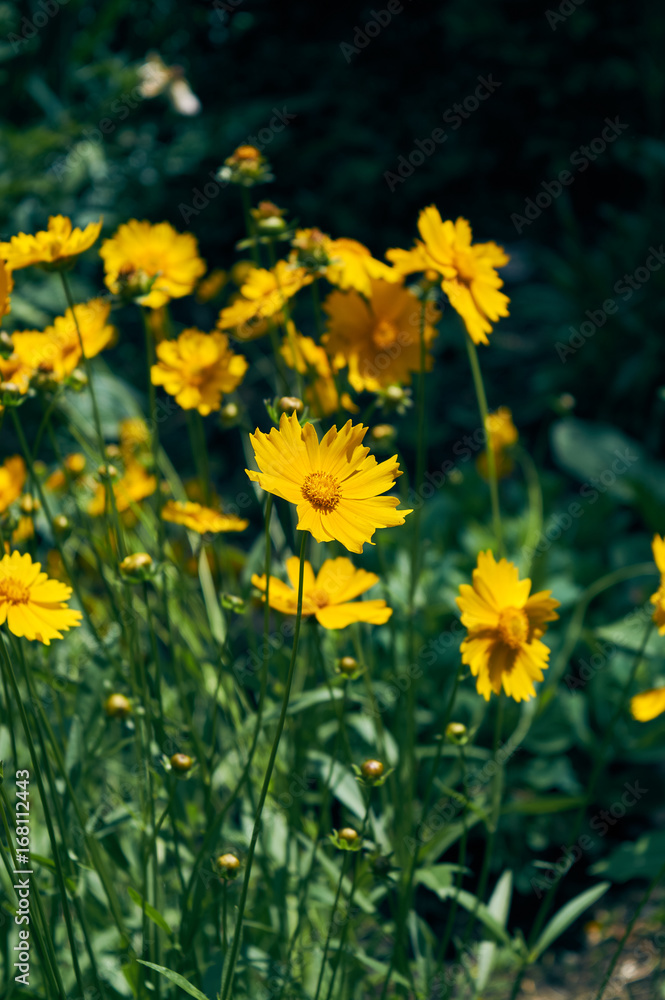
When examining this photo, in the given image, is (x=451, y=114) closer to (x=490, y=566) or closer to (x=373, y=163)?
(x=373, y=163)

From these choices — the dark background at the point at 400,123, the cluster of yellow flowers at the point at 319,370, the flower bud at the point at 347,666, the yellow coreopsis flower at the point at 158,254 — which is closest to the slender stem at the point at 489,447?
the cluster of yellow flowers at the point at 319,370

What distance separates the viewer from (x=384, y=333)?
42.5 inches

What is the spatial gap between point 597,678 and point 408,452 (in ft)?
3.58

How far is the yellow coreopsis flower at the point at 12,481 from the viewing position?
1.08 meters

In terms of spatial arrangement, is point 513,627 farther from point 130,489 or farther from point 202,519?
point 130,489

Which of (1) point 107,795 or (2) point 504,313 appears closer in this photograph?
(2) point 504,313

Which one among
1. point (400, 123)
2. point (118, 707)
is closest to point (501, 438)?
point (118, 707)

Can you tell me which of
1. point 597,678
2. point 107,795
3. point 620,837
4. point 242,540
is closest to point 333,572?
point 107,795

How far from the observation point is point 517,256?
3.25m

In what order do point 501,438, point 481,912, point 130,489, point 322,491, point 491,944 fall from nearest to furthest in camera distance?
point 322,491 < point 481,912 < point 491,944 < point 130,489 < point 501,438

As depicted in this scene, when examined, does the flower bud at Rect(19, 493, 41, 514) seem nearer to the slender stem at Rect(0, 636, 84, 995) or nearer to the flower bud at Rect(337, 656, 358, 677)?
the slender stem at Rect(0, 636, 84, 995)

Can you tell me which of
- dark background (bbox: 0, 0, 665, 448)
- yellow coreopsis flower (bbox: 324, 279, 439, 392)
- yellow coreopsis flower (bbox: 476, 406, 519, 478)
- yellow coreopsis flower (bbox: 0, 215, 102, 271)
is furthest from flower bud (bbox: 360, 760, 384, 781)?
dark background (bbox: 0, 0, 665, 448)

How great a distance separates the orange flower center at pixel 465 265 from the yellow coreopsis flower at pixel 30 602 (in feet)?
1.71

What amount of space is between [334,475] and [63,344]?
0.50 m
